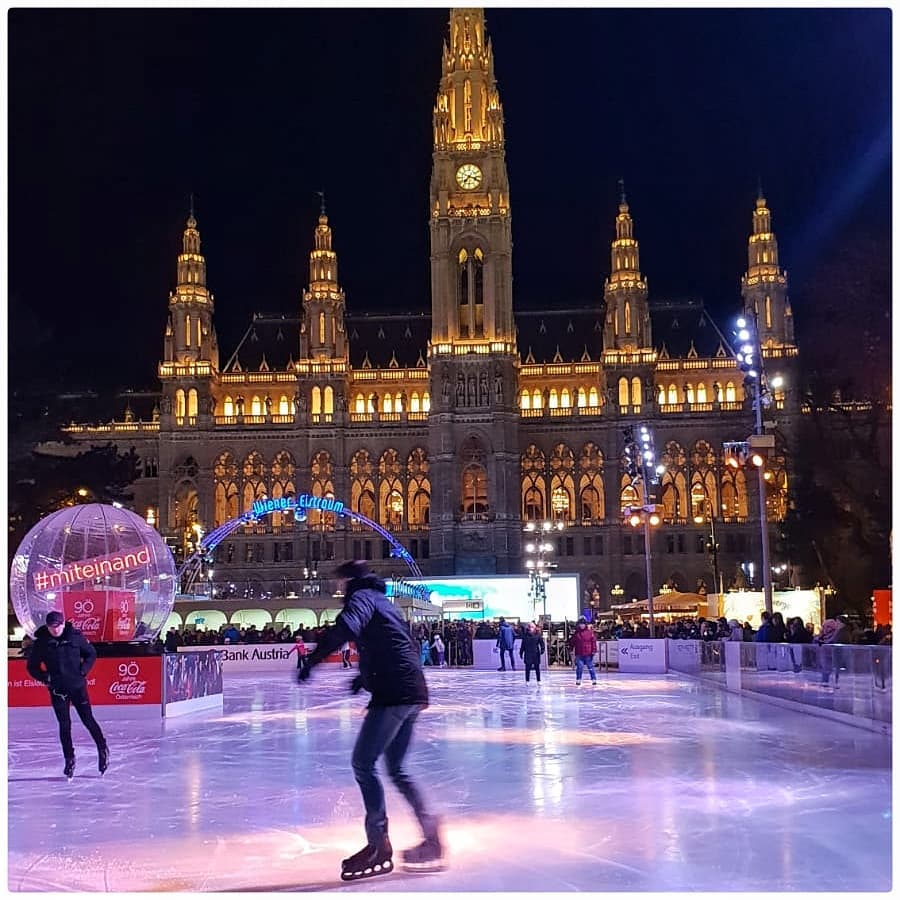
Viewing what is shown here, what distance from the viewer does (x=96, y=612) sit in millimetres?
19094

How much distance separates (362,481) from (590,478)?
17.0 meters

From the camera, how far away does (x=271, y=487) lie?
86.4 m

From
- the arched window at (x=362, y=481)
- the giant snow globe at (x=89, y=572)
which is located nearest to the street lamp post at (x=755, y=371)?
the giant snow globe at (x=89, y=572)

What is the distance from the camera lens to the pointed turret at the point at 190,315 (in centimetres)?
8888

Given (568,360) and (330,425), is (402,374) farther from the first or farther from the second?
(568,360)

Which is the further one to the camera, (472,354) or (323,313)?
(323,313)

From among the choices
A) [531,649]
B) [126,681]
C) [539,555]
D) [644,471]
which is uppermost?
[644,471]

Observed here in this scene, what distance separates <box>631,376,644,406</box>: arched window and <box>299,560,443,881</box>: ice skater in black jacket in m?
80.9

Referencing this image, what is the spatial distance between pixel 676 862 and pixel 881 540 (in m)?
25.6

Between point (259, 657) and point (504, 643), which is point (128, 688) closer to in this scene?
point (504, 643)

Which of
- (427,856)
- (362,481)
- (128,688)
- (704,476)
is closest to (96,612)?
(128,688)

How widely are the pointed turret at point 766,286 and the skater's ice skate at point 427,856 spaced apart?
8335 cm

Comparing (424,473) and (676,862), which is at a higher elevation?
(424,473)

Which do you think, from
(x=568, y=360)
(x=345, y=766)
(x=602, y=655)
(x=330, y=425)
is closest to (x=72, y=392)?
(x=602, y=655)
